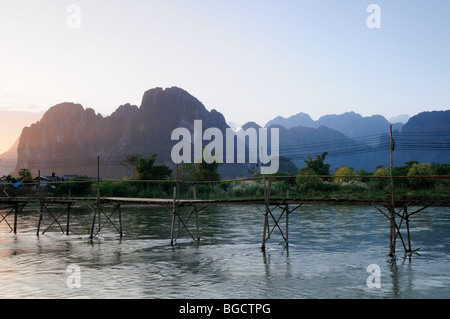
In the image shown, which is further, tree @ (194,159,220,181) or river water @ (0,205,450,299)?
tree @ (194,159,220,181)

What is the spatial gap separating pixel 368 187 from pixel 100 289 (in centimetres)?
4570

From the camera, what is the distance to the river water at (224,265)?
14617 millimetres

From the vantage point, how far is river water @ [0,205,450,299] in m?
14.6

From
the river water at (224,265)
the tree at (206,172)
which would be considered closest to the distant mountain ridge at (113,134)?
the tree at (206,172)

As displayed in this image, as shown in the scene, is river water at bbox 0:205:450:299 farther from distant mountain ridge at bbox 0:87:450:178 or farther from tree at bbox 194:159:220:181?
distant mountain ridge at bbox 0:87:450:178

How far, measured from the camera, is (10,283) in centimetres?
1600

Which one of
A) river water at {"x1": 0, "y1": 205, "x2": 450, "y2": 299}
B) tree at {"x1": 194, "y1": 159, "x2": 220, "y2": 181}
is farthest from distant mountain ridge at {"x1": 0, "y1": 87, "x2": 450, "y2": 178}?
river water at {"x1": 0, "y1": 205, "x2": 450, "y2": 299}

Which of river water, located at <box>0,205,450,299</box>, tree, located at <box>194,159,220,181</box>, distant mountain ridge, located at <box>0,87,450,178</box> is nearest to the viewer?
river water, located at <box>0,205,450,299</box>

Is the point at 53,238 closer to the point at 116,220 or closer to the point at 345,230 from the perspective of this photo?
the point at 116,220

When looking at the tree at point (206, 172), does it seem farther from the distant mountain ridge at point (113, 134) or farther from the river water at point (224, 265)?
the distant mountain ridge at point (113, 134)

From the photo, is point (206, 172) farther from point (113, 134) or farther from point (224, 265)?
point (113, 134)

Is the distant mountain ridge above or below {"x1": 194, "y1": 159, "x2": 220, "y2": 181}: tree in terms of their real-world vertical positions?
above

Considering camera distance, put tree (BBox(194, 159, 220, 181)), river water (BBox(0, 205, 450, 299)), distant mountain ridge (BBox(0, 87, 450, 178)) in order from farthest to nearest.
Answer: distant mountain ridge (BBox(0, 87, 450, 178)) < tree (BBox(194, 159, 220, 181)) < river water (BBox(0, 205, 450, 299))
